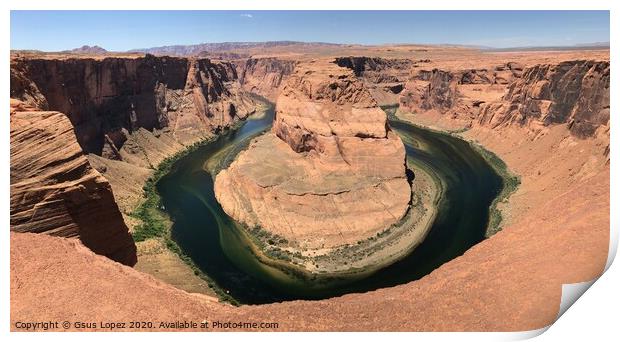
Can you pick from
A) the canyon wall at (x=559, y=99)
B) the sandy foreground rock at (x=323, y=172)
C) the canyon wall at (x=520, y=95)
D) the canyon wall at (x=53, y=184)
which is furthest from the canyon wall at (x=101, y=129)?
the canyon wall at (x=559, y=99)

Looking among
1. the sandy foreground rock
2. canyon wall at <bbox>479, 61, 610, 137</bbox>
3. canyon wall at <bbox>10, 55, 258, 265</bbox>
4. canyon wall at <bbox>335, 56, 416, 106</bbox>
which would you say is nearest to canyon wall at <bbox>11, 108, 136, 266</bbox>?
canyon wall at <bbox>10, 55, 258, 265</bbox>

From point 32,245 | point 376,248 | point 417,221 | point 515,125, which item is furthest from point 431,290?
point 515,125

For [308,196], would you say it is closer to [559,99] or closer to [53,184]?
[53,184]

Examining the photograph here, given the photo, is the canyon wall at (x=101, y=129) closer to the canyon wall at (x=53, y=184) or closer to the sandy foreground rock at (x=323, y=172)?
the canyon wall at (x=53, y=184)

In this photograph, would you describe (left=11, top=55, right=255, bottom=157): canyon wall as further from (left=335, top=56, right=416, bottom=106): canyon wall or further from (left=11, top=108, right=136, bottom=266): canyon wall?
(left=335, top=56, right=416, bottom=106): canyon wall

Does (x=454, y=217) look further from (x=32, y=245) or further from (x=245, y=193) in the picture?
(x=32, y=245)

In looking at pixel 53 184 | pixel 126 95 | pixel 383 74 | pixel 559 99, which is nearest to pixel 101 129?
pixel 126 95
